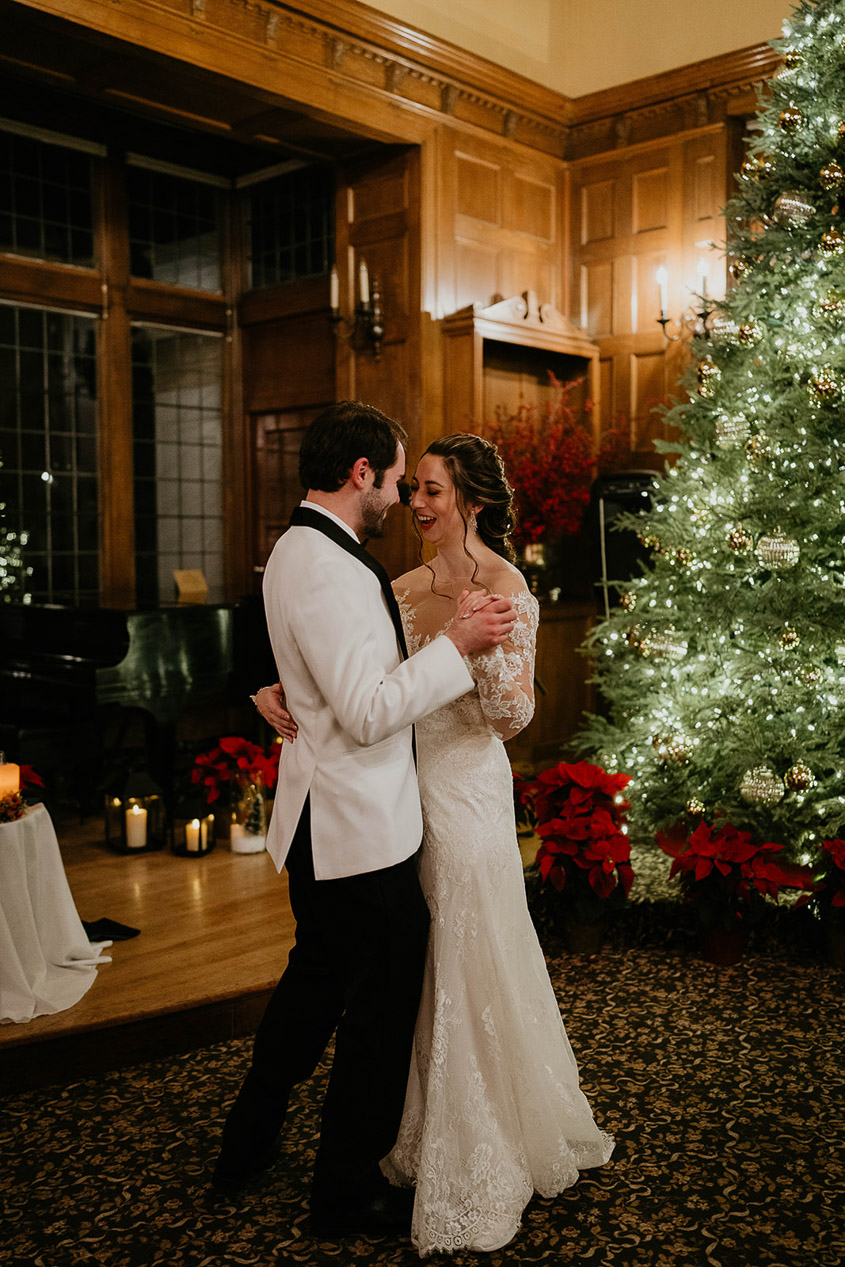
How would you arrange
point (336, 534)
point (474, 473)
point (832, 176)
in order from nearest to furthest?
1. point (336, 534)
2. point (474, 473)
3. point (832, 176)

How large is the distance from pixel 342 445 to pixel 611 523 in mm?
4083

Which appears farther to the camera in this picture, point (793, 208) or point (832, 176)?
point (793, 208)

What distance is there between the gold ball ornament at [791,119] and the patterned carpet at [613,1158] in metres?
3.28

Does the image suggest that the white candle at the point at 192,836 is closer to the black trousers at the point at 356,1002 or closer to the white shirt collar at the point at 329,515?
the black trousers at the point at 356,1002

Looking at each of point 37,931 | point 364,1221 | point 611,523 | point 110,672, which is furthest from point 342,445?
point 611,523

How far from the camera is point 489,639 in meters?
2.12

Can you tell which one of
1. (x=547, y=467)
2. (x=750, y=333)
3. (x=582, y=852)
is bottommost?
(x=582, y=852)

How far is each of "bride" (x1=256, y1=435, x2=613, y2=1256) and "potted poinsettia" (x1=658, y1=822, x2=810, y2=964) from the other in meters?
1.44

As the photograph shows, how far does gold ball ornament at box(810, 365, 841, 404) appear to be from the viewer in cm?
413

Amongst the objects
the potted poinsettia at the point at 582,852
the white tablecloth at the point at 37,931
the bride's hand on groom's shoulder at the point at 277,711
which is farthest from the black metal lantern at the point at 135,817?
the bride's hand on groom's shoulder at the point at 277,711

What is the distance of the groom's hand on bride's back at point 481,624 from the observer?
2115 millimetres

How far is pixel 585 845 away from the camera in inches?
151

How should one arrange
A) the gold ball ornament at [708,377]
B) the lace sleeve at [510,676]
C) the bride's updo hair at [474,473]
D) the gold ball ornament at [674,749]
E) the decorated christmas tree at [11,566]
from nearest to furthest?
the lace sleeve at [510,676], the bride's updo hair at [474,473], the gold ball ornament at [674,749], the gold ball ornament at [708,377], the decorated christmas tree at [11,566]

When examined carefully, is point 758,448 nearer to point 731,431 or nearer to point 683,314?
point 731,431
